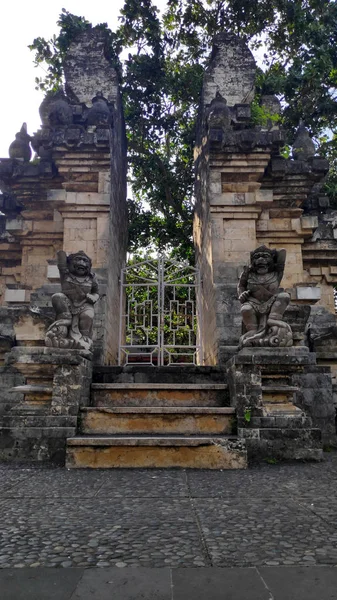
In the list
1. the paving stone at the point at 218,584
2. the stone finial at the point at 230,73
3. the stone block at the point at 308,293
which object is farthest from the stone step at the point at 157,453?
the stone finial at the point at 230,73

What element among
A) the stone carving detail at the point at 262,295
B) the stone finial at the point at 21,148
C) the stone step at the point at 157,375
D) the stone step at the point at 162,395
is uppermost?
the stone finial at the point at 21,148

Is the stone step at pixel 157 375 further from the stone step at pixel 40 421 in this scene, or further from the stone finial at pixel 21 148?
the stone finial at pixel 21 148

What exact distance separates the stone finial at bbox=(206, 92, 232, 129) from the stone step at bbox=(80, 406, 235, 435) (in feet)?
19.2

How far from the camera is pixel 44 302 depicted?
7.16 m

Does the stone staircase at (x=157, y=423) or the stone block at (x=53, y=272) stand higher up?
the stone block at (x=53, y=272)

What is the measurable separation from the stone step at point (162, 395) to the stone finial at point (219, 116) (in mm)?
5363

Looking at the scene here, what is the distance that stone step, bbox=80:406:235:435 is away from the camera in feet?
17.0

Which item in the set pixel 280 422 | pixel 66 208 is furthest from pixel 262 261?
pixel 66 208

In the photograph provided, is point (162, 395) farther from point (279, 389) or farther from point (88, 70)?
point (88, 70)

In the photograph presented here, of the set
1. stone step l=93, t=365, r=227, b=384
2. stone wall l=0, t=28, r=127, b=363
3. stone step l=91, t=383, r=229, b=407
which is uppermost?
stone wall l=0, t=28, r=127, b=363

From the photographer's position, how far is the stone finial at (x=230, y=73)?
10625 millimetres

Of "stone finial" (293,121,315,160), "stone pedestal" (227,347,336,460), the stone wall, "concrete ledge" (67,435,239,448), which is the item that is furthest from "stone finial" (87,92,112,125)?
"concrete ledge" (67,435,239,448)

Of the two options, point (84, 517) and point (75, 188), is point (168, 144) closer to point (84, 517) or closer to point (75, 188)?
point (75, 188)

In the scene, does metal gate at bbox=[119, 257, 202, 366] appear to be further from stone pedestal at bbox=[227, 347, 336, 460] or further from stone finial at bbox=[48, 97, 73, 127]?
stone finial at bbox=[48, 97, 73, 127]
